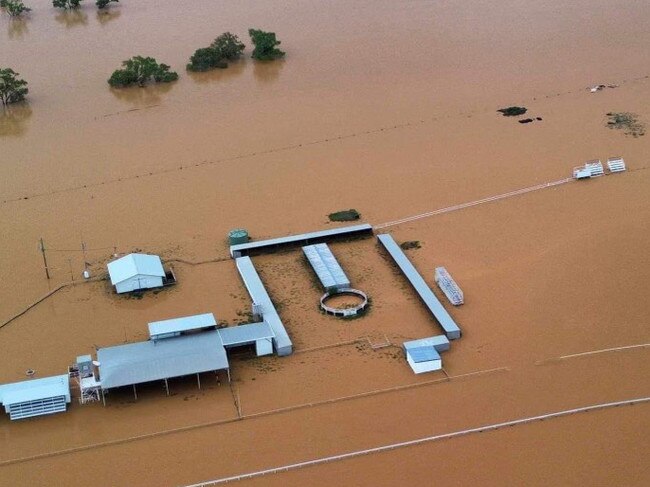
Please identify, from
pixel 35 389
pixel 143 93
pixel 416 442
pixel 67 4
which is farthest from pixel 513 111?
pixel 67 4

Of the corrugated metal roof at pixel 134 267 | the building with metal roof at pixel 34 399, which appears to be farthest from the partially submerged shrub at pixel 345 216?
the building with metal roof at pixel 34 399

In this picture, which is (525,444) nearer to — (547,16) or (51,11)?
(547,16)

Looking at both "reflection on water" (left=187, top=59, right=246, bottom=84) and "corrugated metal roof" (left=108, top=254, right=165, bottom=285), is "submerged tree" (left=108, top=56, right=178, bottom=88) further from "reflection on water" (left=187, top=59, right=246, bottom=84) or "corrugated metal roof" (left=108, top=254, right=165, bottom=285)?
"corrugated metal roof" (left=108, top=254, right=165, bottom=285)

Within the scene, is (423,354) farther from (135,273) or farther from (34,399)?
(34,399)

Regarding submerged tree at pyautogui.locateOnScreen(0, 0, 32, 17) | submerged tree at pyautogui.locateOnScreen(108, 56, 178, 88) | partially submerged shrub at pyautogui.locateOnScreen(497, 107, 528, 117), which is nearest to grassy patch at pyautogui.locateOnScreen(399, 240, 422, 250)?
partially submerged shrub at pyautogui.locateOnScreen(497, 107, 528, 117)

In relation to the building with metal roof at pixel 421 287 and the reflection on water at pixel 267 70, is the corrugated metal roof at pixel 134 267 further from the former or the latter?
the reflection on water at pixel 267 70

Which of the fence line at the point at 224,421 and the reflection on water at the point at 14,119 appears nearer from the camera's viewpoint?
the fence line at the point at 224,421
